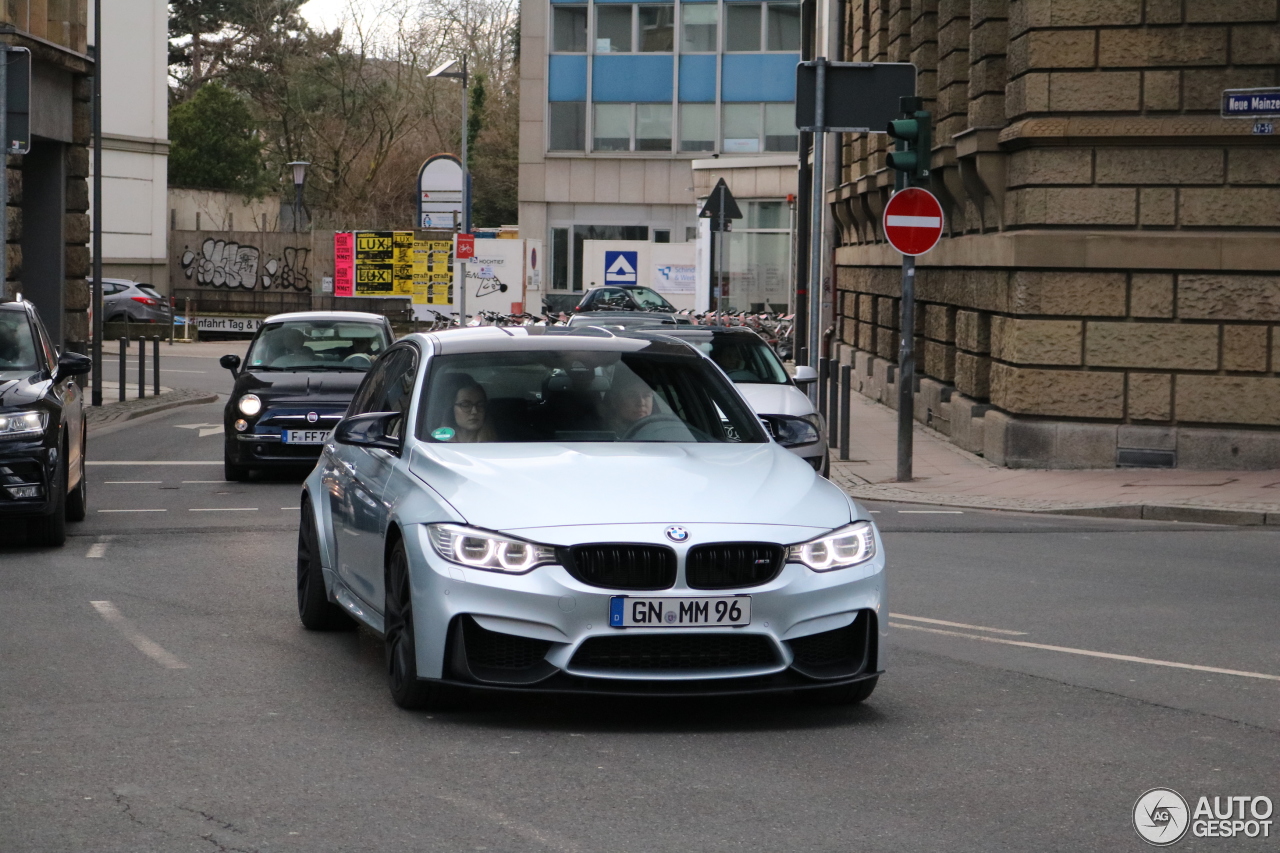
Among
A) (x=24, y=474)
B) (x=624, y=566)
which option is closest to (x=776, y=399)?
(x=24, y=474)

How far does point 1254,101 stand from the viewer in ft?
44.7

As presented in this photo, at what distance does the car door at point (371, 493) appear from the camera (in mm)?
7270

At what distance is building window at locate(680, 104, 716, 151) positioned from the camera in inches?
2544

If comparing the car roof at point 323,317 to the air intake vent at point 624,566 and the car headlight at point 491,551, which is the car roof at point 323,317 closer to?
the car headlight at point 491,551

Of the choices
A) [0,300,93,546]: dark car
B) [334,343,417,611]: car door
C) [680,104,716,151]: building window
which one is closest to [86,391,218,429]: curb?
[0,300,93,546]: dark car

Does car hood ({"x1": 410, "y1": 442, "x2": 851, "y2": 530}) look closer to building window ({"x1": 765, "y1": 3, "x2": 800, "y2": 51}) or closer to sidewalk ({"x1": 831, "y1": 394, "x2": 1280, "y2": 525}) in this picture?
sidewalk ({"x1": 831, "y1": 394, "x2": 1280, "y2": 525})

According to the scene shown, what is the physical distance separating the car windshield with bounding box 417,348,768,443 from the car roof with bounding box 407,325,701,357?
0.04 m

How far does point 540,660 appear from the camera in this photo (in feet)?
20.9

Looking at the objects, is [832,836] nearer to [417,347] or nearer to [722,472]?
[722,472]

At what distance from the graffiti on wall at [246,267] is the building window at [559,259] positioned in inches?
370

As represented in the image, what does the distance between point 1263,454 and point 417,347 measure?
35.5ft

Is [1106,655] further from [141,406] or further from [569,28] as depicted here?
[569,28]

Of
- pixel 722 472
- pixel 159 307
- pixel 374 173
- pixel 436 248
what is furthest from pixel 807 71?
pixel 374 173
